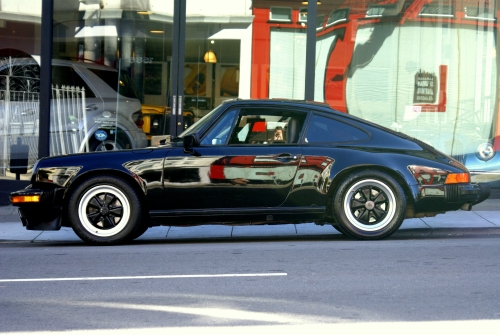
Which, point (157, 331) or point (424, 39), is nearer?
point (157, 331)

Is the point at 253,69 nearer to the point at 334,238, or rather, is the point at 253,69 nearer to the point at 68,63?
the point at 68,63

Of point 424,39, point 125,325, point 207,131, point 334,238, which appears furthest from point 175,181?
point 424,39

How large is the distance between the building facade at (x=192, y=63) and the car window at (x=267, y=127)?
4241 mm

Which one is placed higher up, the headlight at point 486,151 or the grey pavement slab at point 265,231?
the headlight at point 486,151

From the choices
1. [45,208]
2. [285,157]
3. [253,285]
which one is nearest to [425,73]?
[285,157]

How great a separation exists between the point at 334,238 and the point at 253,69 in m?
4.64

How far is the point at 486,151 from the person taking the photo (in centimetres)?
1324

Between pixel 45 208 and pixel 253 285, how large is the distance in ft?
9.96

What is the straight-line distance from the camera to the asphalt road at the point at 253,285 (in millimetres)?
5055

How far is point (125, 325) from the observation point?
4.95 metres

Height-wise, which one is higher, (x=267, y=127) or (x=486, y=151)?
(x=267, y=127)

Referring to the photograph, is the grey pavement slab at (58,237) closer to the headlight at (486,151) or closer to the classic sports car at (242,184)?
the classic sports car at (242,184)

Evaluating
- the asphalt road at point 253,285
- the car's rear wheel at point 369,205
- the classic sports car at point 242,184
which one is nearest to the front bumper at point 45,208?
the classic sports car at point 242,184

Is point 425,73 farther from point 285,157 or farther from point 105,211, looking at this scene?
point 105,211
